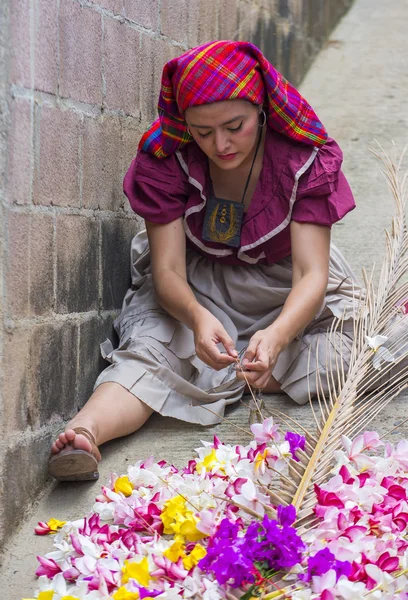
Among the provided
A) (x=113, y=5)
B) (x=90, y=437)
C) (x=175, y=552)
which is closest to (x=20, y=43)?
(x=113, y=5)

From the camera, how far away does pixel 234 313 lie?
9.23 feet

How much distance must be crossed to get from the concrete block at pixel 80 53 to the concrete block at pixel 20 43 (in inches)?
9.2

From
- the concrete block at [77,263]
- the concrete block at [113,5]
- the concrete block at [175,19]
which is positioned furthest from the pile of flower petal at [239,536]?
the concrete block at [175,19]

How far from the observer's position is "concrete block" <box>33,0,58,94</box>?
2152mm

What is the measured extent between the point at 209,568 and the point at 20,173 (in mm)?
1014

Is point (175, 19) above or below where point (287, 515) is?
above

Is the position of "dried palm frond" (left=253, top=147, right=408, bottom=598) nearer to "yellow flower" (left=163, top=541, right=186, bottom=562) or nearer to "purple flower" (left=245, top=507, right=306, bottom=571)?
"purple flower" (left=245, top=507, right=306, bottom=571)

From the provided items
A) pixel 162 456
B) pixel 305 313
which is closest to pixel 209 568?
pixel 162 456

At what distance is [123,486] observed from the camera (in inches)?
83.0

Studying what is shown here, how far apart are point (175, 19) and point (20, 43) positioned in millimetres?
1383

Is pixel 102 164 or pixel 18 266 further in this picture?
pixel 102 164

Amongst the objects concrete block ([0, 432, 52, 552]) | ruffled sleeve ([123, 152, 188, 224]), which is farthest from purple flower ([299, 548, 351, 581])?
ruffled sleeve ([123, 152, 188, 224])

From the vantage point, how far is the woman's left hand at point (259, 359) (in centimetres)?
220

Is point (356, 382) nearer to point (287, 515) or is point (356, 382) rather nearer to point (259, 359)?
point (259, 359)
